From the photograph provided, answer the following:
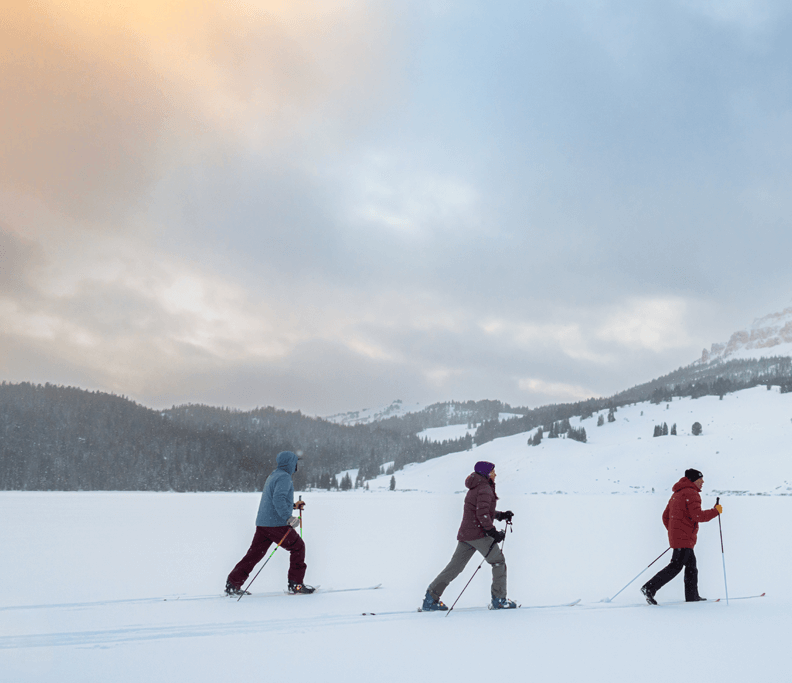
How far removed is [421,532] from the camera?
778 inches

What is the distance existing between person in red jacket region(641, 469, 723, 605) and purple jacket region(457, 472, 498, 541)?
2.64 metres

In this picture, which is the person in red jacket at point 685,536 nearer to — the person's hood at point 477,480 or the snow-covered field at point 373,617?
the snow-covered field at point 373,617

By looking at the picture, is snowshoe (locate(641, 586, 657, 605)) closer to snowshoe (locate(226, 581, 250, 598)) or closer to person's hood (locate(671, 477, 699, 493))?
person's hood (locate(671, 477, 699, 493))

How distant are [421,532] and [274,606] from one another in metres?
12.7

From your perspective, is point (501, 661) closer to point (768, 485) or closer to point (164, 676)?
point (164, 676)

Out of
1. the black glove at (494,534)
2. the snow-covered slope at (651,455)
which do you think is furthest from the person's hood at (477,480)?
the snow-covered slope at (651,455)

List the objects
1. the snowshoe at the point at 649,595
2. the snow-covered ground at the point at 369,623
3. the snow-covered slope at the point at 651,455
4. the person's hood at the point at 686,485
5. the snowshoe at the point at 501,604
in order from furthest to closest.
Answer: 1. the snow-covered slope at the point at 651,455
2. the person's hood at the point at 686,485
3. the snowshoe at the point at 649,595
4. the snowshoe at the point at 501,604
5. the snow-covered ground at the point at 369,623

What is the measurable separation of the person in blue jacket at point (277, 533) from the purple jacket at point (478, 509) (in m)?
2.64

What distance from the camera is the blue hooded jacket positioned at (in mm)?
8586

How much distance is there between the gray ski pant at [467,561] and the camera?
7.52 m

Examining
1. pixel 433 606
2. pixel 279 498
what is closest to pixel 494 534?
pixel 433 606

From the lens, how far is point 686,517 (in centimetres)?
811

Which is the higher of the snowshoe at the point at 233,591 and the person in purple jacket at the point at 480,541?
the person in purple jacket at the point at 480,541

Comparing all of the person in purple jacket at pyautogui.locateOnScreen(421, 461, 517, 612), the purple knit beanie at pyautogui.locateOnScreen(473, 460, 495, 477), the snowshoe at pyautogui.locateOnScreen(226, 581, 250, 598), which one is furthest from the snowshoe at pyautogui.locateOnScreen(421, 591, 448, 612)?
the snowshoe at pyautogui.locateOnScreen(226, 581, 250, 598)
